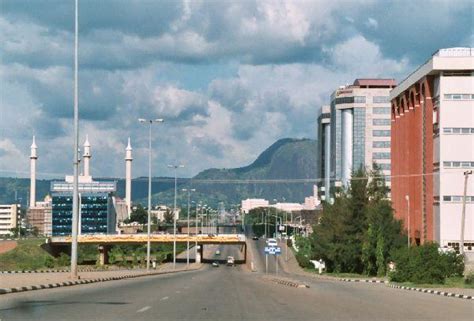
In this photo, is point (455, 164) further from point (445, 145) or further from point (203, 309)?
point (203, 309)

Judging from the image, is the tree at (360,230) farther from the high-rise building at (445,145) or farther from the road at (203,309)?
the road at (203,309)

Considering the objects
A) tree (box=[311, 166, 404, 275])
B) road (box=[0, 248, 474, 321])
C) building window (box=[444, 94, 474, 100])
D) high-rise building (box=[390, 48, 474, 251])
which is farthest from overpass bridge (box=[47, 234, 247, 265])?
road (box=[0, 248, 474, 321])

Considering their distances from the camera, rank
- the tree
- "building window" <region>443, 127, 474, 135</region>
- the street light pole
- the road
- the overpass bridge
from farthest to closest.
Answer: the overpass bridge, "building window" <region>443, 127, 474, 135</region>, the tree, the street light pole, the road

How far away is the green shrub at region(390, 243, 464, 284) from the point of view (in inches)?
2015

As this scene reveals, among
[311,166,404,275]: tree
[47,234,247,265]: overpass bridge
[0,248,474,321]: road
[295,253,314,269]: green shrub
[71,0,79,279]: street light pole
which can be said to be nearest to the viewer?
[0,248,474,321]: road

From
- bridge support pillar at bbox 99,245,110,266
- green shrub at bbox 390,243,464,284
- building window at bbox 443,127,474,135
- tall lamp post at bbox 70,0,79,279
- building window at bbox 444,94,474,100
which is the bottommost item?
bridge support pillar at bbox 99,245,110,266

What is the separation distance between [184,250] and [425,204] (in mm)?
98850

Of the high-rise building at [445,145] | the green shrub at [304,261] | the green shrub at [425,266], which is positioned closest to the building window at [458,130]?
the high-rise building at [445,145]

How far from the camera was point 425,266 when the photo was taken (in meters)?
51.8

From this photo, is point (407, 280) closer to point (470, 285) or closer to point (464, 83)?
point (470, 285)

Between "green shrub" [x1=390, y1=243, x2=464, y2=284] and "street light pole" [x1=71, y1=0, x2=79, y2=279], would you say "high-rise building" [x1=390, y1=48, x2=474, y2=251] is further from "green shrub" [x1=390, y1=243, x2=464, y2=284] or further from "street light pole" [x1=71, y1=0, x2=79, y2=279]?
"street light pole" [x1=71, y1=0, x2=79, y2=279]

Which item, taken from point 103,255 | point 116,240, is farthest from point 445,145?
point 103,255

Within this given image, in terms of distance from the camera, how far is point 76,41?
4469 centimetres

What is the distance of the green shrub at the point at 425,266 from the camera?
51.2m
